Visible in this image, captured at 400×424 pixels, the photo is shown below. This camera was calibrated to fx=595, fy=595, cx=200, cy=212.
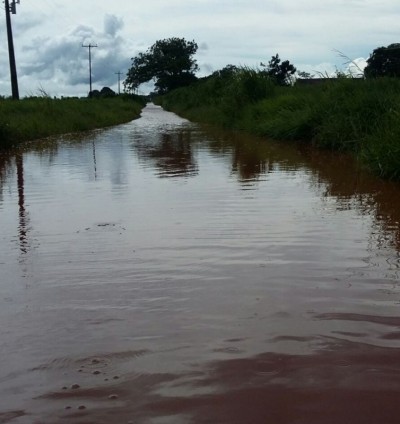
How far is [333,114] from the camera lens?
518 inches

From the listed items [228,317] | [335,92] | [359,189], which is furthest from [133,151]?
[228,317]

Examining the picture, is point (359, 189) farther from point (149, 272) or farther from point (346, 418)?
point (346, 418)

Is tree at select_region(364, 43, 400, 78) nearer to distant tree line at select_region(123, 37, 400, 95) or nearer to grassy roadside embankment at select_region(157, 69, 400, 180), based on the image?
grassy roadside embankment at select_region(157, 69, 400, 180)

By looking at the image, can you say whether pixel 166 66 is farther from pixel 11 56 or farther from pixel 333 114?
pixel 333 114

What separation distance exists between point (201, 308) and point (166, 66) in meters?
83.1

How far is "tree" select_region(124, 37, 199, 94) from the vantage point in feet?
276

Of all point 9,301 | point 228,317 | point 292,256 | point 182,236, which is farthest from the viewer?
point 182,236

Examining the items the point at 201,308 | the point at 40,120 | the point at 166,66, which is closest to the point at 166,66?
the point at 166,66

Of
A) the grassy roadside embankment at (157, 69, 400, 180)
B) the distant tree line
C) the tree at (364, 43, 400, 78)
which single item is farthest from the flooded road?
A: the distant tree line

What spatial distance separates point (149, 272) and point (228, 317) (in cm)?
107

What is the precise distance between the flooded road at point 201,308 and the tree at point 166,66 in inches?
3122

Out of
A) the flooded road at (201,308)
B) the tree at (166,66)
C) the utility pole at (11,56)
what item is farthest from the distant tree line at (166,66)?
the flooded road at (201,308)

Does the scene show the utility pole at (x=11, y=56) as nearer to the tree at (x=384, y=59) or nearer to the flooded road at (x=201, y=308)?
the tree at (x=384, y=59)

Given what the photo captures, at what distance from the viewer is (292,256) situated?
4.52 meters
